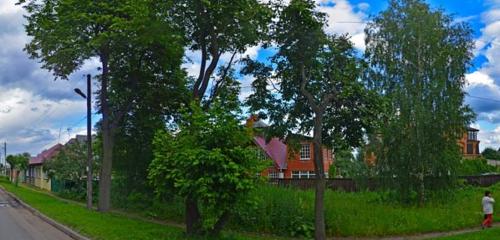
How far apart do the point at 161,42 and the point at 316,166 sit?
7.60 metres

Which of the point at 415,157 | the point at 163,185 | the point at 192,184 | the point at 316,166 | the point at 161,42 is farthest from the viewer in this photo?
the point at 415,157

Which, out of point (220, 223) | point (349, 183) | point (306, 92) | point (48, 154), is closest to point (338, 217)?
point (306, 92)

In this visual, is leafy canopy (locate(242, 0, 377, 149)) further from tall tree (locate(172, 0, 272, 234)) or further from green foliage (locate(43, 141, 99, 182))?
green foliage (locate(43, 141, 99, 182))

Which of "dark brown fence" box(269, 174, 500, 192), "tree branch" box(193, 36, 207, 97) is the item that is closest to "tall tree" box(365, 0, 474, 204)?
"dark brown fence" box(269, 174, 500, 192)

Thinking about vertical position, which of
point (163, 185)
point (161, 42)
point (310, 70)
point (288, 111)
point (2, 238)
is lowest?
point (2, 238)

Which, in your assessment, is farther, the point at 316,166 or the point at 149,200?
the point at 149,200

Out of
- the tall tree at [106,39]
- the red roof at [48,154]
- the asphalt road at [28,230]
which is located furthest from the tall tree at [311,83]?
the red roof at [48,154]

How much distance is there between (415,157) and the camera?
26359 millimetres

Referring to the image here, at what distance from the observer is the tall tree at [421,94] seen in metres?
26.2

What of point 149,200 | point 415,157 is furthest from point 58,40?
point 415,157

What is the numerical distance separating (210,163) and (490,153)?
129 meters

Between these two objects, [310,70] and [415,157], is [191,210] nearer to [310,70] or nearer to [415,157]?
[310,70]

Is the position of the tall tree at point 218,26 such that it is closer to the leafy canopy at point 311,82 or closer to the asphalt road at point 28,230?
the leafy canopy at point 311,82

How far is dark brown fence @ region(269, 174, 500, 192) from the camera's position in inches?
1294
